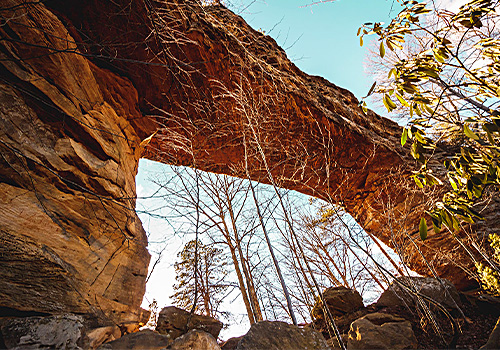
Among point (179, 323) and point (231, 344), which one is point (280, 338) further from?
point (231, 344)

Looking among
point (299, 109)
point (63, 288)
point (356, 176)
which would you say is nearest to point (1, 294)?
point (63, 288)

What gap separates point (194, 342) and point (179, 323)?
211cm

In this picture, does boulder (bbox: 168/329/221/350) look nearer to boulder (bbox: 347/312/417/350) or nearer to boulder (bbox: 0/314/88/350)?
boulder (bbox: 0/314/88/350)

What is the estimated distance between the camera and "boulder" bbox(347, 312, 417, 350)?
3.51m

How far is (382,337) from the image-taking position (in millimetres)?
3650

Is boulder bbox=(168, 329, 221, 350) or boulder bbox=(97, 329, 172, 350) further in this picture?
boulder bbox=(97, 329, 172, 350)

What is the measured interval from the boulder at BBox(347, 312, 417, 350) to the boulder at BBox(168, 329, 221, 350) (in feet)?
9.11

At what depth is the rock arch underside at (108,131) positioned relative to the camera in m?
2.56

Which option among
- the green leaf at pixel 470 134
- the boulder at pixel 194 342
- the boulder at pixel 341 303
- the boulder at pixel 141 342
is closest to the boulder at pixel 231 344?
the boulder at pixel 341 303

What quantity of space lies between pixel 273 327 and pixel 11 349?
2136 millimetres

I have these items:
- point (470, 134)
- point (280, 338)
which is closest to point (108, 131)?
point (280, 338)

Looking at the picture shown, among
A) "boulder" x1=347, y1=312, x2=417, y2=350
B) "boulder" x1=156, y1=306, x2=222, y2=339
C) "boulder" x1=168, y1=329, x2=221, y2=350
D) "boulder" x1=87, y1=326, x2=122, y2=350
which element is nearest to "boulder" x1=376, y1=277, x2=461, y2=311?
"boulder" x1=347, y1=312, x2=417, y2=350

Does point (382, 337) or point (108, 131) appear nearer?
point (108, 131)

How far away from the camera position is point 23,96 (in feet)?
10.4
